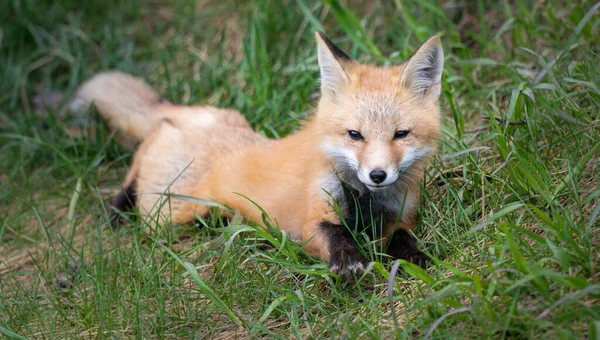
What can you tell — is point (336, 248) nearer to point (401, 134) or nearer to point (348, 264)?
point (348, 264)

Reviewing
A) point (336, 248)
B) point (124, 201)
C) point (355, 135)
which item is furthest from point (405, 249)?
point (124, 201)

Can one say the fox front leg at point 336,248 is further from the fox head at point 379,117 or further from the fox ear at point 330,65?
the fox ear at point 330,65

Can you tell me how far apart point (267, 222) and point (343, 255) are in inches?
19.1

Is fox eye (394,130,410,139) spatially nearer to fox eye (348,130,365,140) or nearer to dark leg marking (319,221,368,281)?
fox eye (348,130,365,140)

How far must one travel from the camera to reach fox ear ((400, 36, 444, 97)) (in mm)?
3418

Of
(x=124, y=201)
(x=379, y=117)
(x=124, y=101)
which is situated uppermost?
(x=379, y=117)

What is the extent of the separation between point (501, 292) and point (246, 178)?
1810 millimetres

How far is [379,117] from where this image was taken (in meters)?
3.31

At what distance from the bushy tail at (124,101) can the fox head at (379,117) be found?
1965 mm

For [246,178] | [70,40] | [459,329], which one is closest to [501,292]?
[459,329]

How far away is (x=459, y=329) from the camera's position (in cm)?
271

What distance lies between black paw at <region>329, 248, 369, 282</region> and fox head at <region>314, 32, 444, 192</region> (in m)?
0.35

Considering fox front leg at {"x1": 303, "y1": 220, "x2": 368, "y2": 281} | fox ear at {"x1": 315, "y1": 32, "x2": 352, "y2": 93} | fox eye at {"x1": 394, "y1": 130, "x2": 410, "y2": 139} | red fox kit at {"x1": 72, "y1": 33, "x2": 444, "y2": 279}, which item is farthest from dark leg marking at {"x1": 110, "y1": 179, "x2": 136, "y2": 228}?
fox eye at {"x1": 394, "y1": 130, "x2": 410, "y2": 139}

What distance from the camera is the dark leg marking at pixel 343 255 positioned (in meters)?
3.18
